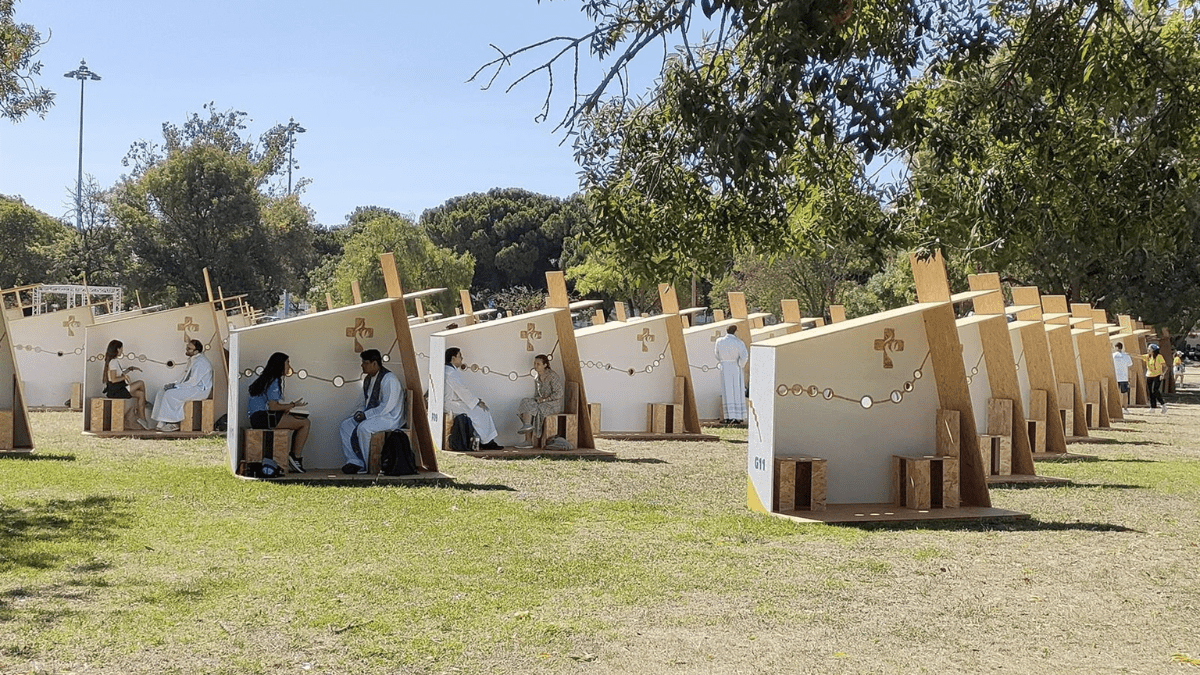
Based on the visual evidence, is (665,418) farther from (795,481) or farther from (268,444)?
(795,481)

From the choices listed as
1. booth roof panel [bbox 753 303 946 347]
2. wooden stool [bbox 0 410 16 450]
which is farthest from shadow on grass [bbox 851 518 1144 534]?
wooden stool [bbox 0 410 16 450]

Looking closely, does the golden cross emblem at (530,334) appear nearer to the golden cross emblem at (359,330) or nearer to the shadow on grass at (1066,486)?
the golden cross emblem at (359,330)

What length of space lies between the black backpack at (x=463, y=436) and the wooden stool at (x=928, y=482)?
21.2ft

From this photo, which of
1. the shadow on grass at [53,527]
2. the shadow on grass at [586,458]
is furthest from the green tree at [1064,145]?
the shadow on grass at [53,527]

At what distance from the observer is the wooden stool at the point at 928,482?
34.2 feet

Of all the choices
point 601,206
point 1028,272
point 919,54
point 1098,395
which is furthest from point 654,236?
point 1028,272

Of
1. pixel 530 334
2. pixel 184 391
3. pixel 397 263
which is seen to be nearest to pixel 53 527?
pixel 530 334

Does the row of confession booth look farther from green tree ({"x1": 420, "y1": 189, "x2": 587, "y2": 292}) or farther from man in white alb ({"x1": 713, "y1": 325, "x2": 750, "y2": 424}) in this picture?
green tree ({"x1": 420, "y1": 189, "x2": 587, "y2": 292})

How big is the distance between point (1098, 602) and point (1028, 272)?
30.5 meters

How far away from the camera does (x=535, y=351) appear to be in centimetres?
1616

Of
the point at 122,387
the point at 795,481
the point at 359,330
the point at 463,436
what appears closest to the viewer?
the point at 795,481

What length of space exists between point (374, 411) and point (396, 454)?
507 millimetres

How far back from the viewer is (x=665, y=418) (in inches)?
743

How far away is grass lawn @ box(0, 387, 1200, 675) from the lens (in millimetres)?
5898
